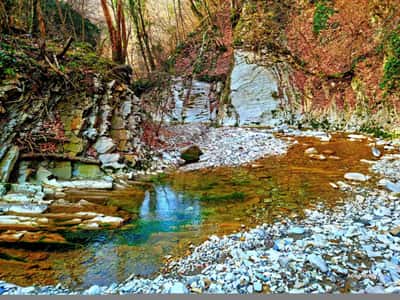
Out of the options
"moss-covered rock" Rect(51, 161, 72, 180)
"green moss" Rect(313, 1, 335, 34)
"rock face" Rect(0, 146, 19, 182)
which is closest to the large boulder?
"moss-covered rock" Rect(51, 161, 72, 180)

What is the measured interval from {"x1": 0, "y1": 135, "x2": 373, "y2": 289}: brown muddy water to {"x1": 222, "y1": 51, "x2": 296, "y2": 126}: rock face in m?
4.49

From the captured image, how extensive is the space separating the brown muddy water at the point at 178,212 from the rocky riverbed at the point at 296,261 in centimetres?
17

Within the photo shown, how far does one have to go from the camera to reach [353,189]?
14.6 feet

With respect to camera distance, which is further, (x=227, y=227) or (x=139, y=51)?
(x=139, y=51)

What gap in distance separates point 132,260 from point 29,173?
3093 millimetres

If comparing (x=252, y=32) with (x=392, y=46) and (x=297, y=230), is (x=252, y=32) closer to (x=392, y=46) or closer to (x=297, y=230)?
(x=392, y=46)

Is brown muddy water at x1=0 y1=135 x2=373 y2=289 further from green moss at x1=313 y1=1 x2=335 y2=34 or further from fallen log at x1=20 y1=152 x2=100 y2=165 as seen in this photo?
green moss at x1=313 y1=1 x2=335 y2=34

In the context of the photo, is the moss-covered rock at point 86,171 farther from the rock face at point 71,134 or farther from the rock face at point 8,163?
the rock face at point 8,163

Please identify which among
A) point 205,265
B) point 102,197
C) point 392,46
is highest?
point 392,46

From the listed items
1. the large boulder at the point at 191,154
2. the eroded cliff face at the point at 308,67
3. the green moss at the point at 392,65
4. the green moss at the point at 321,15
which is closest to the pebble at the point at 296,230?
the large boulder at the point at 191,154

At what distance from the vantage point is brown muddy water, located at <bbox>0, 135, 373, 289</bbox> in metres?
2.79

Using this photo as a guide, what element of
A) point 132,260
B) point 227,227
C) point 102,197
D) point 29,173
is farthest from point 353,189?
point 29,173

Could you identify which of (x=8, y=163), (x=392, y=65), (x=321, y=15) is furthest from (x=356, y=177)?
(x=321, y=15)

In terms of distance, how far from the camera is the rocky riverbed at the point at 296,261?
7.92ft
